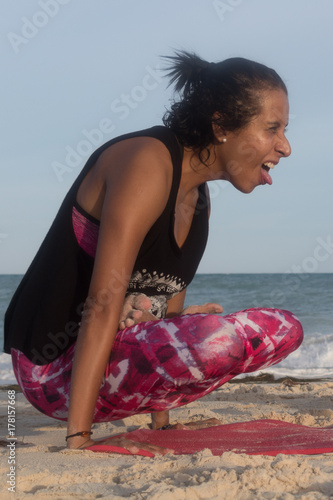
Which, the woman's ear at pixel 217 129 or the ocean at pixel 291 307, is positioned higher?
the woman's ear at pixel 217 129

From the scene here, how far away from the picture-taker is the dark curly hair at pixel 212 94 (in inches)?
98.3

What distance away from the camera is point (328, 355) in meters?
8.70

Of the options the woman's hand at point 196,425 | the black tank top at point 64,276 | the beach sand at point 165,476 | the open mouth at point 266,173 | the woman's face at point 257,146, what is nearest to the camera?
the beach sand at point 165,476

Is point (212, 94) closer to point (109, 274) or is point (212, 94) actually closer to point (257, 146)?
point (257, 146)

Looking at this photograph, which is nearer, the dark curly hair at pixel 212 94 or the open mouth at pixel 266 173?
the dark curly hair at pixel 212 94

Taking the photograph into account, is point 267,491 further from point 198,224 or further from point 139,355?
point 198,224

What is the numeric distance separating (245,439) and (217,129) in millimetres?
1268

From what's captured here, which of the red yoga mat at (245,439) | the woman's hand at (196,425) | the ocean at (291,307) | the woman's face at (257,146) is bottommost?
the ocean at (291,307)

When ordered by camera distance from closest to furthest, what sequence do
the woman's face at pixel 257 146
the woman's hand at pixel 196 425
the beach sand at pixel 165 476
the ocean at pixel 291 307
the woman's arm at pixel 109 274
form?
the beach sand at pixel 165 476, the woman's arm at pixel 109 274, the woman's face at pixel 257 146, the woman's hand at pixel 196 425, the ocean at pixel 291 307

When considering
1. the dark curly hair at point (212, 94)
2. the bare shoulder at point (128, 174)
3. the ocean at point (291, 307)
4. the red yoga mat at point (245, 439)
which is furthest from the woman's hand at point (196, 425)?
the ocean at point (291, 307)

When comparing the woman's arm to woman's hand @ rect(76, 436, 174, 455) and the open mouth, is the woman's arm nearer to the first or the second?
woman's hand @ rect(76, 436, 174, 455)

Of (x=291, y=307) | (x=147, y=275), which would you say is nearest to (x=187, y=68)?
(x=147, y=275)

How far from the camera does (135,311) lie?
2451mm

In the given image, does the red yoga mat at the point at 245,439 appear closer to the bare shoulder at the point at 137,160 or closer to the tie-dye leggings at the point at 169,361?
the tie-dye leggings at the point at 169,361
